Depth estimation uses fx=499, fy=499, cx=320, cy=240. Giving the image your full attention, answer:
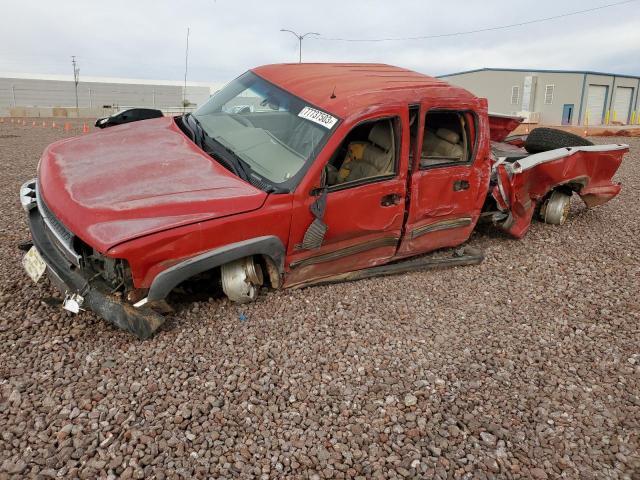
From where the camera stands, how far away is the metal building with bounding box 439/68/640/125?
119ft

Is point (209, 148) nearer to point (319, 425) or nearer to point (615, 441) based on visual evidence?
point (319, 425)

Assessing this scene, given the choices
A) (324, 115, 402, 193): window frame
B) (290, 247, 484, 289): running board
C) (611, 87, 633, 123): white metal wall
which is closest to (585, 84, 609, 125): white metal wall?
(611, 87, 633, 123): white metal wall

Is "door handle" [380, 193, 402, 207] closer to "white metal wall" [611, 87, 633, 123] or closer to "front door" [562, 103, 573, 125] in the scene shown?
"front door" [562, 103, 573, 125]

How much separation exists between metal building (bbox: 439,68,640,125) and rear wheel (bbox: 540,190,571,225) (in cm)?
3050

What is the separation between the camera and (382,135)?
4.37 m

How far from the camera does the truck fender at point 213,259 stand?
3.16m

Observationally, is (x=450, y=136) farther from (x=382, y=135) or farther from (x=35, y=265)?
(x=35, y=265)

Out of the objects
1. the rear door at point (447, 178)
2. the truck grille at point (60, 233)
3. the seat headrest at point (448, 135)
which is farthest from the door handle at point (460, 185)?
the truck grille at point (60, 233)

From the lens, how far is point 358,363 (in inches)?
130

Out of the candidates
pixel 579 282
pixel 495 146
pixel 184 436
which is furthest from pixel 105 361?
pixel 495 146

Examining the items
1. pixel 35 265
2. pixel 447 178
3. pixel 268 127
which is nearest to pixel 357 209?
pixel 268 127

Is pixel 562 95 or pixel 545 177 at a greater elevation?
pixel 562 95

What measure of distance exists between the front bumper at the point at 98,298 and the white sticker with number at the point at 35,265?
7 centimetres

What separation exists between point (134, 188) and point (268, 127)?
1305mm
